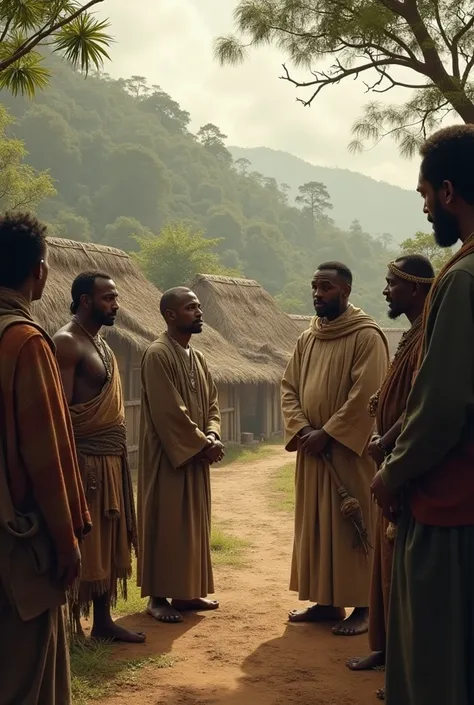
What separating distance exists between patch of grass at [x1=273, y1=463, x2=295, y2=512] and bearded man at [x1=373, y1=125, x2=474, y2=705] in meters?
8.03

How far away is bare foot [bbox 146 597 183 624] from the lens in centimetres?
557

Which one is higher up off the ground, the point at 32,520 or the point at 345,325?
the point at 345,325

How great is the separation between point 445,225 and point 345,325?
3.00m

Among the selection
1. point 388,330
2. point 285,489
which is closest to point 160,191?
point 388,330

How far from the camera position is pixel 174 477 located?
572 centimetres

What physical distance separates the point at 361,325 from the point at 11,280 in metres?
3.06

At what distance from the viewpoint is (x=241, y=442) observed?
62.3ft

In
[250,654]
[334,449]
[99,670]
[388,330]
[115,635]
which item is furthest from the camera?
[388,330]

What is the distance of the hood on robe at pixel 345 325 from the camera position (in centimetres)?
557

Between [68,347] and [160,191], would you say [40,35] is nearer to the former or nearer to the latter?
[68,347]

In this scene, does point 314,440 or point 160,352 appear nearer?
point 314,440

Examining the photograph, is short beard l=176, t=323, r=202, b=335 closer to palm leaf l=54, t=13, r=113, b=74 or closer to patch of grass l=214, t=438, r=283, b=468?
palm leaf l=54, t=13, r=113, b=74

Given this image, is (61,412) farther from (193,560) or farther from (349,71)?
(349,71)

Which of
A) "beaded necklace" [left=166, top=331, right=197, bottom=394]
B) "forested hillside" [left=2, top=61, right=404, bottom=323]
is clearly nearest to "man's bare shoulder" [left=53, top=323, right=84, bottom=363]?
"beaded necklace" [left=166, top=331, right=197, bottom=394]
